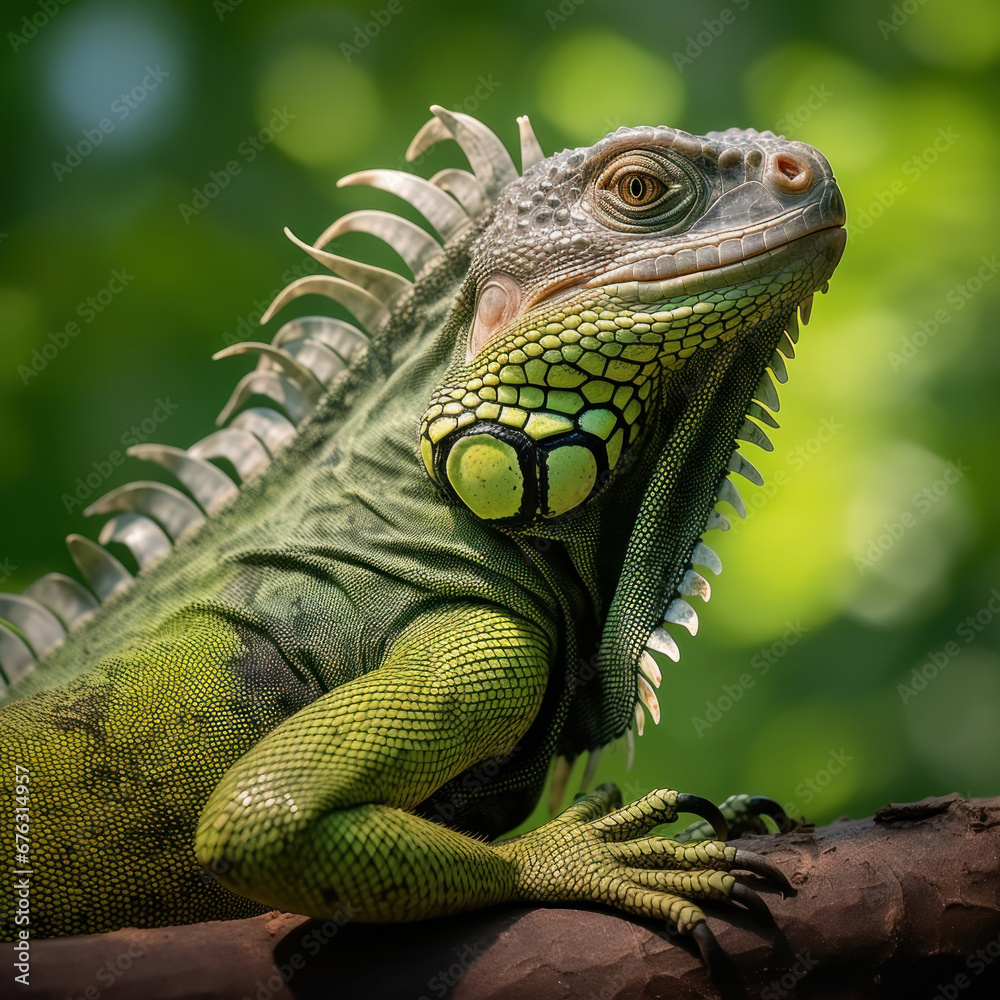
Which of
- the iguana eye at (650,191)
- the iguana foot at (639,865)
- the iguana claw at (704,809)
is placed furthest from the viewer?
the iguana eye at (650,191)

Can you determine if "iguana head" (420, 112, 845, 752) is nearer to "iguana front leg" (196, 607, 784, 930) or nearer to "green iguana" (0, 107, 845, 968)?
"green iguana" (0, 107, 845, 968)

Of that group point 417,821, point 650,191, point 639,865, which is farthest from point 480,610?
point 650,191

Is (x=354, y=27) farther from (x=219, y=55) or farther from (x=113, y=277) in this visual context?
(x=113, y=277)

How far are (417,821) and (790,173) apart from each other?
187 cm

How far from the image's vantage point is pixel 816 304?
5.19 m

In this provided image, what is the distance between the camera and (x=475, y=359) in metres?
2.50

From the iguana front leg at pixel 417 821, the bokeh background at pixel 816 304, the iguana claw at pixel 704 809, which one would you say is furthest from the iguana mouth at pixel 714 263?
the bokeh background at pixel 816 304

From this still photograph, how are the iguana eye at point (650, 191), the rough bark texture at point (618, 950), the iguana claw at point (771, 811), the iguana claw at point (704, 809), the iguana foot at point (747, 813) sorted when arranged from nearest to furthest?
the rough bark texture at point (618, 950) < the iguana claw at point (704, 809) < the iguana eye at point (650, 191) < the iguana claw at point (771, 811) < the iguana foot at point (747, 813)

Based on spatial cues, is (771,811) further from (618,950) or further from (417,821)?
(417,821)

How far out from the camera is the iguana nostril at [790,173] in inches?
91.7

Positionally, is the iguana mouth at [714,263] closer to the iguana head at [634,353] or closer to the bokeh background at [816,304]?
the iguana head at [634,353]

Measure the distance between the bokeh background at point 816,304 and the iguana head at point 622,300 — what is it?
290cm

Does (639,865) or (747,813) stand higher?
(639,865)

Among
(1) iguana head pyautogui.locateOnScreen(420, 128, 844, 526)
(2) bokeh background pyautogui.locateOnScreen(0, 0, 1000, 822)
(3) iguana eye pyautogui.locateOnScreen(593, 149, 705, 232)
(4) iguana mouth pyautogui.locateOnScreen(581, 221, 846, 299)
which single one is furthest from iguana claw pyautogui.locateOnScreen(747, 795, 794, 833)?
(2) bokeh background pyautogui.locateOnScreen(0, 0, 1000, 822)
